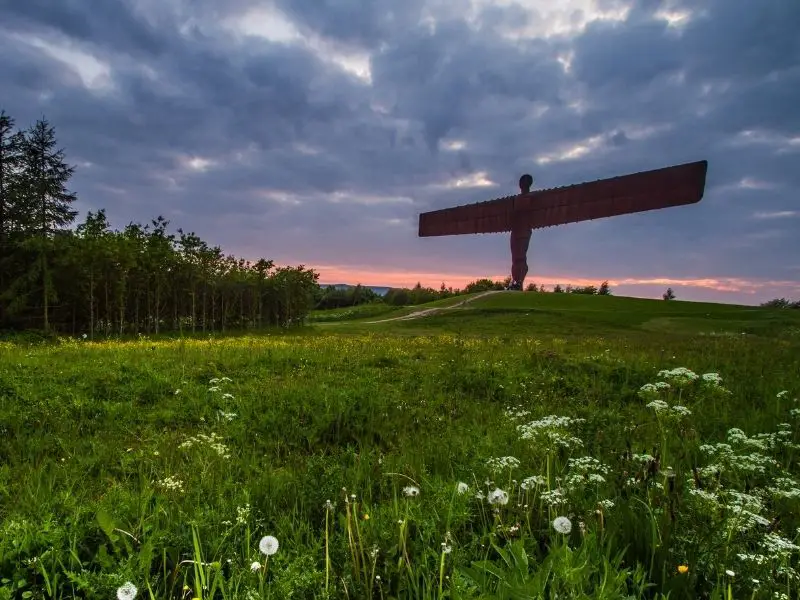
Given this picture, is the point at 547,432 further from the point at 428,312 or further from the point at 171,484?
the point at 428,312

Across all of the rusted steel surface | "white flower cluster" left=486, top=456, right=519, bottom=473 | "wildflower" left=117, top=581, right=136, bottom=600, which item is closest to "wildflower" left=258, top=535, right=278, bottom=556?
"wildflower" left=117, top=581, right=136, bottom=600

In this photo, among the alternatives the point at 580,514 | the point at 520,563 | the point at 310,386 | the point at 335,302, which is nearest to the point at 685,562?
the point at 580,514

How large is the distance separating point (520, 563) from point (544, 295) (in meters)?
45.4

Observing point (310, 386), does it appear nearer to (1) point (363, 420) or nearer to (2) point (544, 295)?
(1) point (363, 420)

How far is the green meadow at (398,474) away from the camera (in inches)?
103

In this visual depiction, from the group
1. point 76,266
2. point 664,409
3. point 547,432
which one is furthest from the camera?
point 76,266

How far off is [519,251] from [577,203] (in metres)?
5.84

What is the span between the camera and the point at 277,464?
5.75m

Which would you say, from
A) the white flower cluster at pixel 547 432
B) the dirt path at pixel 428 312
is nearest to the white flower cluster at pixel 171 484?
the white flower cluster at pixel 547 432

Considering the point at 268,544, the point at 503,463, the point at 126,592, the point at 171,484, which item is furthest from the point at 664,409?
the point at 126,592

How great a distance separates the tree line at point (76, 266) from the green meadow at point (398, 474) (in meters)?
12.7

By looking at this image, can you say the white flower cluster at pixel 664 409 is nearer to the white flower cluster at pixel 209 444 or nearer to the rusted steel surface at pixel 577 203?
the white flower cluster at pixel 209 444

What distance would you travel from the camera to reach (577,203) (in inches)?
1367

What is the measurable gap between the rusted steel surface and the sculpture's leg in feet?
2.29
